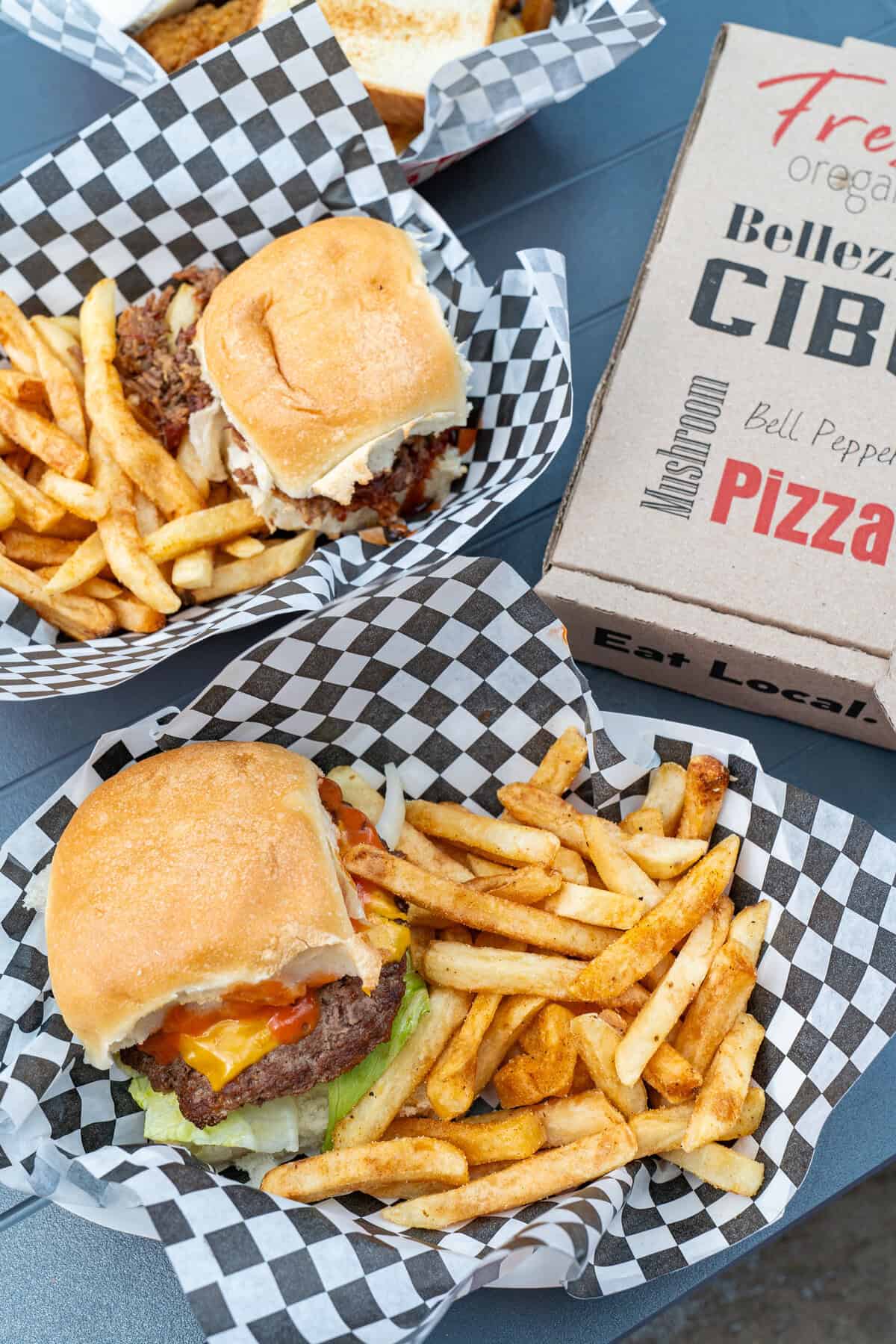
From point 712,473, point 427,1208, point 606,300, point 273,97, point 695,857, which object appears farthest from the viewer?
point 606,300

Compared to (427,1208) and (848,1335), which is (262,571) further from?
(848,1335)

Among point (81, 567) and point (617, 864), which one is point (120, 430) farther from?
point (617, 864)

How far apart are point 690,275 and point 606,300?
373 millimetres

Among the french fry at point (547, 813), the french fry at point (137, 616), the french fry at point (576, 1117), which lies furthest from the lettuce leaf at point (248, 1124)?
the french fry at point (137, 616)

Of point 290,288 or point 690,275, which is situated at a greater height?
point 290,288

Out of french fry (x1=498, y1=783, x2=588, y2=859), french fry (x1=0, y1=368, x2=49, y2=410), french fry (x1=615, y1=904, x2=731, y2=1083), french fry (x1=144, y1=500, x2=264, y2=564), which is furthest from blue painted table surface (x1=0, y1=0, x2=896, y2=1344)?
french fry (x1=0, y1=368, x2=49, y2=410)

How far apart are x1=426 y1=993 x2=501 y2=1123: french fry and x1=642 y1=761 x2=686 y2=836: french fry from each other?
0.44 m

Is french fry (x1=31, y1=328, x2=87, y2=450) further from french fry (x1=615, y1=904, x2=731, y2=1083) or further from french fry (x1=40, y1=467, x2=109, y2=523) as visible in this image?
french fry (x1=615, y1=904, x2=731, y2=1083)

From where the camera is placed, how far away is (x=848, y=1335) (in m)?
3.17

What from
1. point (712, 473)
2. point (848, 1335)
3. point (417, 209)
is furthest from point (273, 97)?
point (848, 1335)

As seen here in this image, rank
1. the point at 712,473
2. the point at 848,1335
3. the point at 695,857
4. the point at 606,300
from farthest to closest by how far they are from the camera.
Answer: the point at 848,1335
the point at 606,300
the point at 712,473
the point at 695,857

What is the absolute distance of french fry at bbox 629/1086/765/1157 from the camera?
6.14 ft

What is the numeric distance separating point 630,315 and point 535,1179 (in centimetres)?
154

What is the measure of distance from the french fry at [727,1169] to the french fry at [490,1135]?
259 mm
